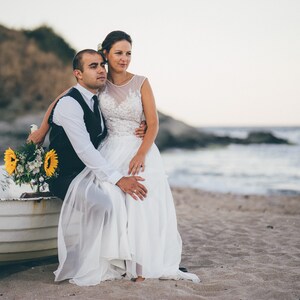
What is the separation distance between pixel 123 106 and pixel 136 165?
0.59 m

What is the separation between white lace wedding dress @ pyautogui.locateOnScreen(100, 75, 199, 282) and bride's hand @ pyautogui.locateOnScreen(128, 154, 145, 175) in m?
0.06

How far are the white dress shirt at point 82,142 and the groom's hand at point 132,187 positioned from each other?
0.05 metres

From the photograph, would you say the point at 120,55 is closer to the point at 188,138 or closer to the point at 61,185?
the point at 61,185

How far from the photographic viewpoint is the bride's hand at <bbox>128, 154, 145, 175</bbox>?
441 centimetres

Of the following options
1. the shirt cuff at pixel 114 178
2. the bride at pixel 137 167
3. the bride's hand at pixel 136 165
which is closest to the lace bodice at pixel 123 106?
the bride at pixel 137 167

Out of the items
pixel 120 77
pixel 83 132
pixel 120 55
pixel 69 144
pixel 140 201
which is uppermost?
pixel 120 55

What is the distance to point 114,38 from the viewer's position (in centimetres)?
455

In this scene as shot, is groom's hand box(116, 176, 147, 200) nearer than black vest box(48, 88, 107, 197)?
Yes

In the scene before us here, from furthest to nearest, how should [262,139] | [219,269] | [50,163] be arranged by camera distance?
[262,139] < [219,269] < [50,163]

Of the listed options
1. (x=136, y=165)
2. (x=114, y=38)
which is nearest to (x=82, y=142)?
(x=136, y=165)

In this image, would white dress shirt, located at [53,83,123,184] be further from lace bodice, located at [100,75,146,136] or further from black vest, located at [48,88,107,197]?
lace bodice, located at [100,75,146,136]

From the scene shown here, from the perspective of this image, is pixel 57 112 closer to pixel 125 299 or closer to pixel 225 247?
pixel 125 299

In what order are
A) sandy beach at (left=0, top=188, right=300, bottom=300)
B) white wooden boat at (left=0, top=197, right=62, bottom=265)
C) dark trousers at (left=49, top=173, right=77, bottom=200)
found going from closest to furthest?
sandy beach at (left=0, top=188, right=300, bottom=300) → white wooden boat at (left=0, top=197, right=62, bottom=265) → dark trousers at (left=49, top=173, right=77, bottom=200)

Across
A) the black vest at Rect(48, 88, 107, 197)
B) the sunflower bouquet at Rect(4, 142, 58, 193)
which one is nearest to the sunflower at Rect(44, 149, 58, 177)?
the sunflower bouquet at Rect(4, 142, 58, 193)
